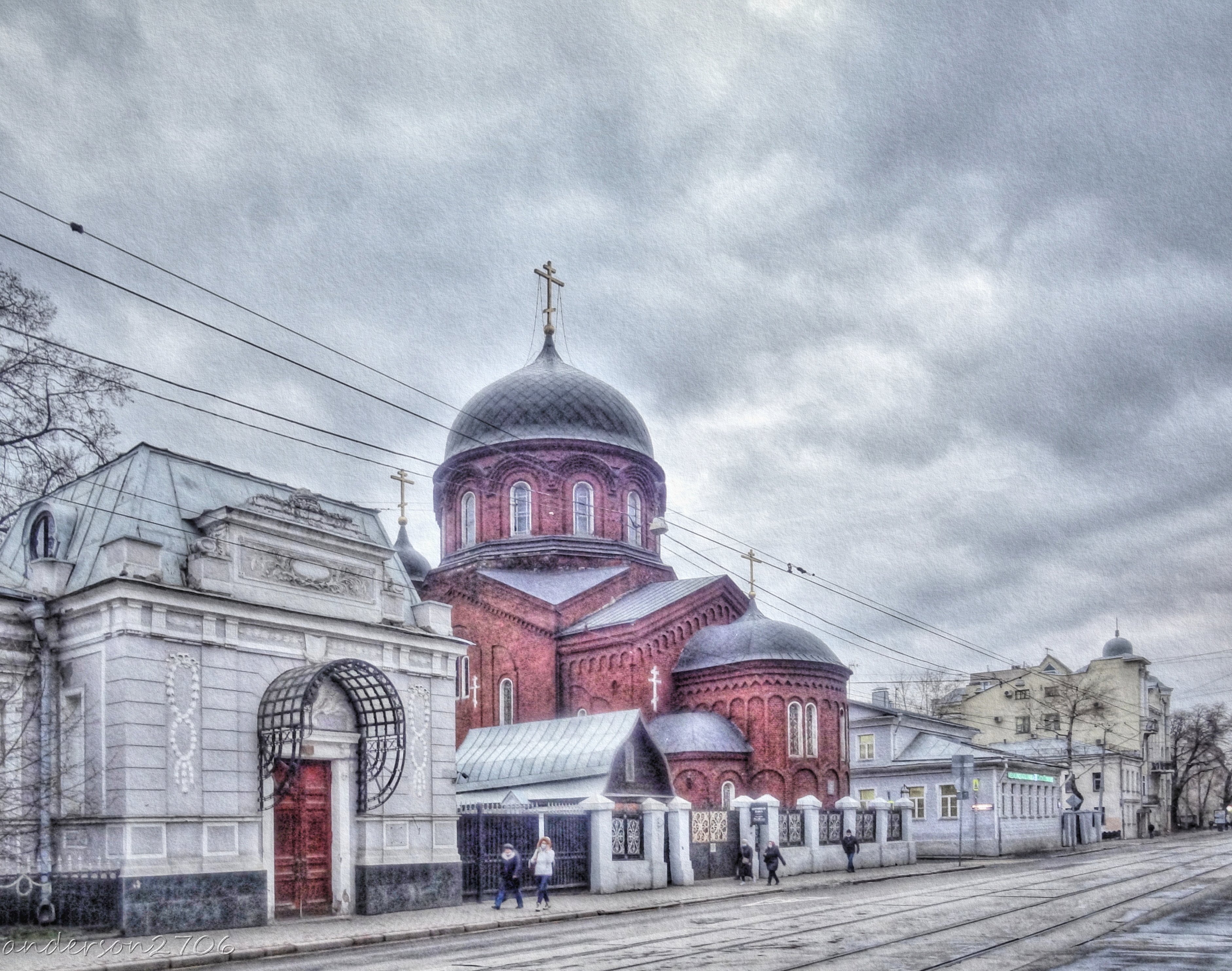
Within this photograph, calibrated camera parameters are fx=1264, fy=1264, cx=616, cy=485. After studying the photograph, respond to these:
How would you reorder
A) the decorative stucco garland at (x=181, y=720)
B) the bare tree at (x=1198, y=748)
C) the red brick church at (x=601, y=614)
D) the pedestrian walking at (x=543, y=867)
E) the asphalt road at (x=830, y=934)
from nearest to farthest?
the asphalt road at (x=830, y=934) → the decorative stucco garland at (x=181, y=720) → the pedestrian walking at (x=543, y=867) → the red brick church at (x=601, y=614) → the bare tree at (x=1198, y=748)

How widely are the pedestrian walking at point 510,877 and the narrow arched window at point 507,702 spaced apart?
17.1m

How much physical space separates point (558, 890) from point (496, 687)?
1529 centimetres

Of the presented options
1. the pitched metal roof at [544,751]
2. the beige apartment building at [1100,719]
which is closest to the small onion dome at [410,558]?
the pitched metal roof at [544,751]

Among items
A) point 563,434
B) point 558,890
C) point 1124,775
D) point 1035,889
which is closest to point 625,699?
point 563,434

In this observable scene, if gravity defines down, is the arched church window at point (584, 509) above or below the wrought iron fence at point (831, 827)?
above

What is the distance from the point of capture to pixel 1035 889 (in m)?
24.5

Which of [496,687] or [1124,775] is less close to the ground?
[496,687]

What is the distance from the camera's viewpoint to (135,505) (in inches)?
830

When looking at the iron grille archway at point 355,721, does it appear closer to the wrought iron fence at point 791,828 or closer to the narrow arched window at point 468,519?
the wrought iron fence at point 791,828

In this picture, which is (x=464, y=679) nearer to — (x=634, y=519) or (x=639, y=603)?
Answer: (x=639, y=603)

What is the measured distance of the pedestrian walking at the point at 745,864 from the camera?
98.0 ft

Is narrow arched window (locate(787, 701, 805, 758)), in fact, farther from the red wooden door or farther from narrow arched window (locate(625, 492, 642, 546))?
the red wooden door

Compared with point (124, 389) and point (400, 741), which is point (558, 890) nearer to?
point (400, 741)

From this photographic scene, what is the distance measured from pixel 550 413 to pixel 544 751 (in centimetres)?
1366
